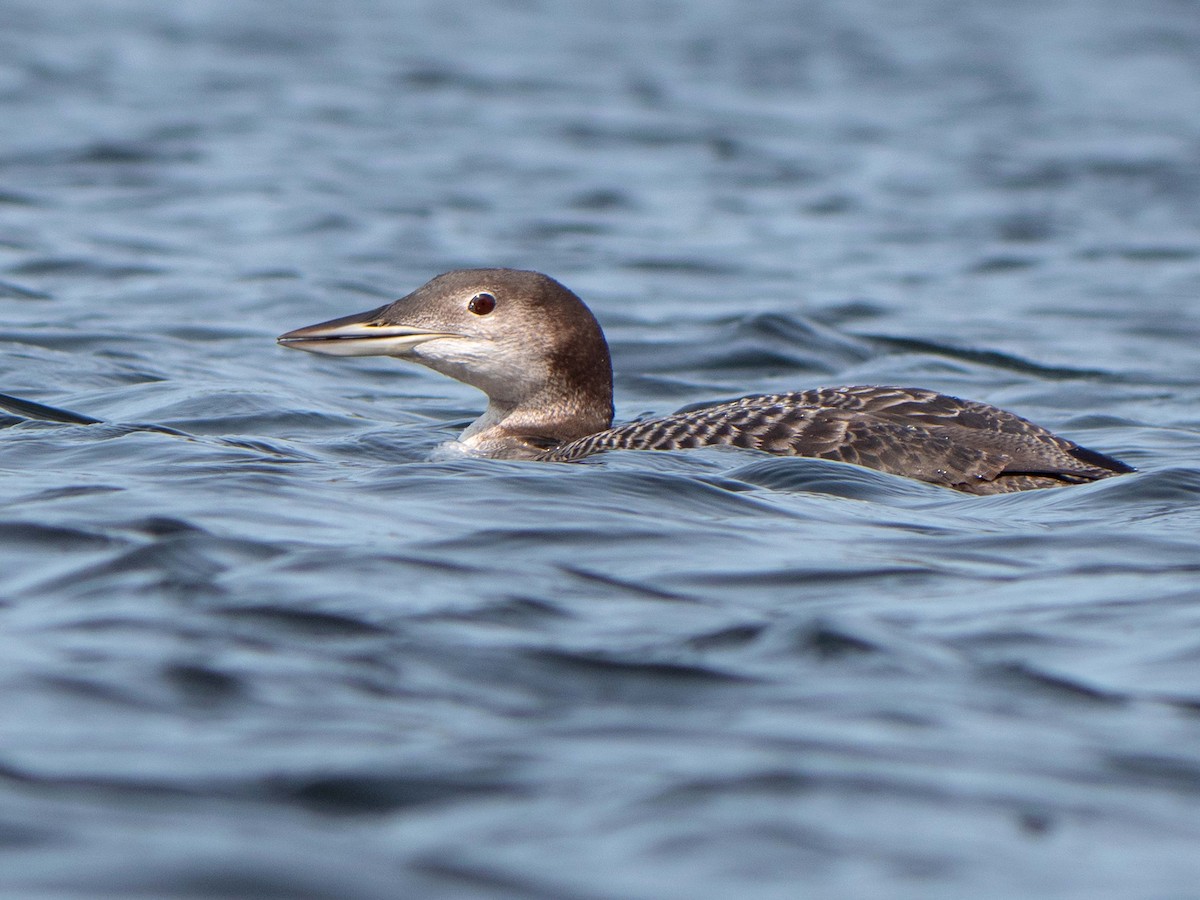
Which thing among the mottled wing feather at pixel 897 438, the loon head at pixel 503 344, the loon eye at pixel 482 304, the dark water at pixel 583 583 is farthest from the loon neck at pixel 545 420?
the mottled wing feather at pixel 897 438

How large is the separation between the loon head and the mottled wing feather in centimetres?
59

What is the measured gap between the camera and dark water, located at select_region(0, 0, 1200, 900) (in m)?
2.85

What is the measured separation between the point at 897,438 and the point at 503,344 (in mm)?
1644

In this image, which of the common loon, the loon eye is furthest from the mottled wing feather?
the loon eye

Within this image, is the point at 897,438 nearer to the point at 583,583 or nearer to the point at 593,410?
the point at 593,410

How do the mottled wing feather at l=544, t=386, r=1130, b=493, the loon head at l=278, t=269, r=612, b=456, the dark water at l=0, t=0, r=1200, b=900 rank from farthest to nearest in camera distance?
1. the loon head at l=278, t=269, r=612, b=456
2. the mottled wing feather at l=544, t=386, r=1130, b=493
3. the dark water at l=0, t=0, r=1200, b=900

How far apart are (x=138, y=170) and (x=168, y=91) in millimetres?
3340

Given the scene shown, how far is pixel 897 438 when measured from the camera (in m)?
6.05

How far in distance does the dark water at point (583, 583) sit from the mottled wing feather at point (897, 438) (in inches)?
6.2

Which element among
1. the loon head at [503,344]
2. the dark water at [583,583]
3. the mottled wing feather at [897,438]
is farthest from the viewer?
the loon head at [503,344]

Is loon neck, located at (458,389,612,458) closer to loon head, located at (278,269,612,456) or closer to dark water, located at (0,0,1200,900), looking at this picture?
loon head, located at (278,269,612,456)

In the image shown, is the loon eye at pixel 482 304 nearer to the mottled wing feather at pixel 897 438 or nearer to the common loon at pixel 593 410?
the common loon at pixel 593 410

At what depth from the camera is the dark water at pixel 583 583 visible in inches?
112

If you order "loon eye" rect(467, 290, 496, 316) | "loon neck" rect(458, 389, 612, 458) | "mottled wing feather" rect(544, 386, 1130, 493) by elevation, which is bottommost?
"loon neck" rect(458, 389, 612, 458)
